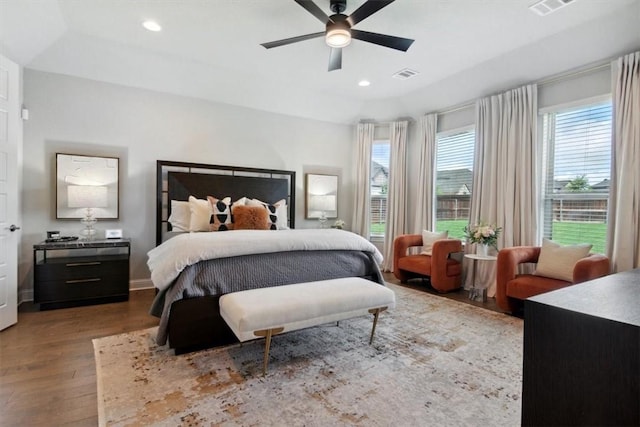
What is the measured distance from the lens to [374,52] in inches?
152

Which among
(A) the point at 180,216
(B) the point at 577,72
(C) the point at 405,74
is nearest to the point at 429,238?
(C) the point at 405,74

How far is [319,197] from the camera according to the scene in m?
5.67

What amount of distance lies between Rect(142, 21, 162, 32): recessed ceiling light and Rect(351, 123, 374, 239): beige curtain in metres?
3.66

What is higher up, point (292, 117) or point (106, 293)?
point (292, 117)

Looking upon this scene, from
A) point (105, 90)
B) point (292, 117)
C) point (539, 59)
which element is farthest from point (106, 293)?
point (539, 59)

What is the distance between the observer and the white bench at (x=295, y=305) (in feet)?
6.86

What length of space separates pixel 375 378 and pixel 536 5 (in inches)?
137

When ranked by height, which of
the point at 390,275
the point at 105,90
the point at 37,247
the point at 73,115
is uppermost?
the point at 105,90

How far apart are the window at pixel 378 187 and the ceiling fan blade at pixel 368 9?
3388 mm

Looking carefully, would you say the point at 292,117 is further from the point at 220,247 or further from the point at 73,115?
the point at 220,247

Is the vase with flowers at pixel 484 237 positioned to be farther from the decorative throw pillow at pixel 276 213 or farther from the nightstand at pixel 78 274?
the nightstand at pixel 78 274

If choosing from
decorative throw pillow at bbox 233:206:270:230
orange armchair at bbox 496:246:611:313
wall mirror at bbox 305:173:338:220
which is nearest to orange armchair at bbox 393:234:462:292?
orange armchair at bbox 496:246:611:313

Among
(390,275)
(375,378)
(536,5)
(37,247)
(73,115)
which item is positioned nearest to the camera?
(375,378)

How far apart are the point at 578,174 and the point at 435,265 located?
1934 millimetres
